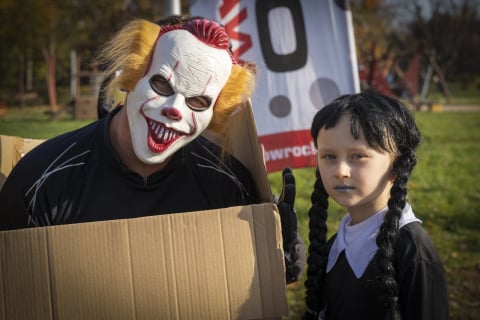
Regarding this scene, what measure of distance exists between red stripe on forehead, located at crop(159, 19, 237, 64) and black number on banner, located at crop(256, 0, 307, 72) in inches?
78.9

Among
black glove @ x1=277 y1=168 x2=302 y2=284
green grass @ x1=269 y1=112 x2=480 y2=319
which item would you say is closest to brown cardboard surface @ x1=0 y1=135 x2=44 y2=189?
black glove @ x1=277 y1=168 x2=302 y2=284

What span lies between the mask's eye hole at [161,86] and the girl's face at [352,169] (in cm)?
59

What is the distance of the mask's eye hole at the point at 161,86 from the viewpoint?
71.1 inches

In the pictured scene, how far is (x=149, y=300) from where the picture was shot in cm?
137

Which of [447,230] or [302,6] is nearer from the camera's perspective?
[302,6]

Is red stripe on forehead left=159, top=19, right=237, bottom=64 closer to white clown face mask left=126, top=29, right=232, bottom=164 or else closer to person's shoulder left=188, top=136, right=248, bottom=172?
white clown face mask left=126, top=29, right=232, bottom=164

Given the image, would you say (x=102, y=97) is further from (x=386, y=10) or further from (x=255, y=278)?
(x=386, y=10)

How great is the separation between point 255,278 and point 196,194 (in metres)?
0.57

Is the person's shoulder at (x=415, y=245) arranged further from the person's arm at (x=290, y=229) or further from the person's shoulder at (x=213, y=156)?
the person's shoulder at (x=213, y=156)

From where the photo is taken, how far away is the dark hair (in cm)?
149

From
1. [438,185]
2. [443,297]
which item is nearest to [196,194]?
[443,297]

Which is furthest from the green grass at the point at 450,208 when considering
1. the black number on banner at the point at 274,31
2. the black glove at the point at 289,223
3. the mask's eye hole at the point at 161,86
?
the black number on banner at the point at 274,31

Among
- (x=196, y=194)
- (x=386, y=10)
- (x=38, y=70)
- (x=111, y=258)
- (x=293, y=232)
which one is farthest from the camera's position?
(x=386, y=10)

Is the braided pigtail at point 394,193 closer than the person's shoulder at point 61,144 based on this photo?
Yes
